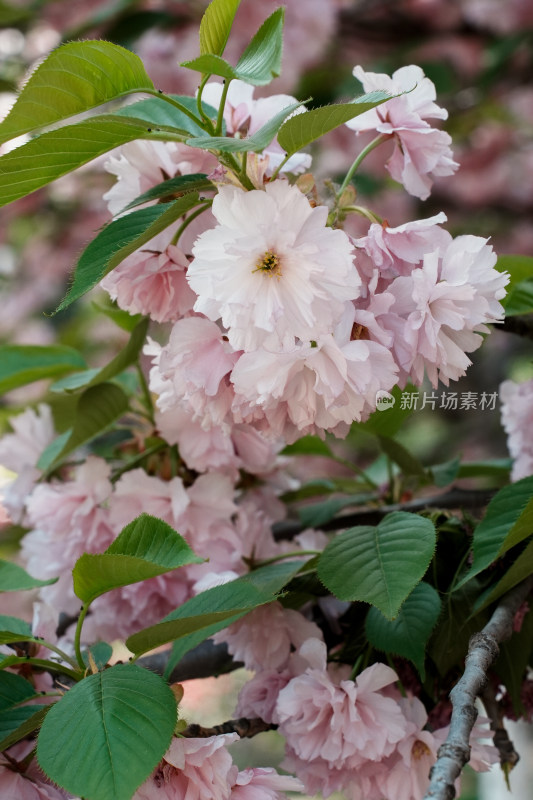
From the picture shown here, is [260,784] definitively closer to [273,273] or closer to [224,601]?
[224,601]

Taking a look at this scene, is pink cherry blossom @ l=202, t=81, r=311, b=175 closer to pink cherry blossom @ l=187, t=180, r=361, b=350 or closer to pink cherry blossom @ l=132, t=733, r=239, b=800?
pink cherry blossom @ l=187, t=180, r=361, b=350

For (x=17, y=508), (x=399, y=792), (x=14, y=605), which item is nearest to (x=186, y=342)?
(x=399, y=792)

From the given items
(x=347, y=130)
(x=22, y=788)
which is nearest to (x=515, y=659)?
(x=22, y=788)

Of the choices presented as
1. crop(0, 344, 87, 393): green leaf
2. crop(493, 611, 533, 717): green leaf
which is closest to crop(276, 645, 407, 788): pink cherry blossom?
crop(493, 611, 533, 717): green leaf

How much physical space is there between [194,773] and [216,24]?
45 centimetres

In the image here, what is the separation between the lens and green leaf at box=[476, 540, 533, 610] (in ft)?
1.92

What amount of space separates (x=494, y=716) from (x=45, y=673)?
34cm

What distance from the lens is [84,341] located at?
253 cm

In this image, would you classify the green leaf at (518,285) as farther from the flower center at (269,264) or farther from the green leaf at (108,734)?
the green leaf at (108,734)

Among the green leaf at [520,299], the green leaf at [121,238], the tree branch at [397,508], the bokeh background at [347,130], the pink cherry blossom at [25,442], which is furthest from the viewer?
the bokeh background at [347,130]

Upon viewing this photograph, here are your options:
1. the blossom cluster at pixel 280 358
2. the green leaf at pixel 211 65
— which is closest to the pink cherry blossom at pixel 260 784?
the blossom cluster at pixel 280 358

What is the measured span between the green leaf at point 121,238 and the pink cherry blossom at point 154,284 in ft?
0.11

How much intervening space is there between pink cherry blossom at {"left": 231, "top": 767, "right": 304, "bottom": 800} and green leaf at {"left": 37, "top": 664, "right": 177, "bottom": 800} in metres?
0.09

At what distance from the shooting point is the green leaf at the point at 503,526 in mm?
585
